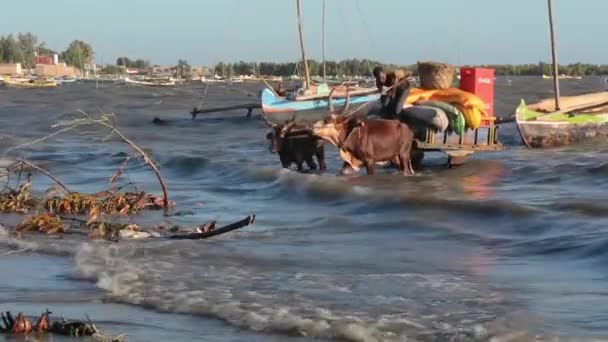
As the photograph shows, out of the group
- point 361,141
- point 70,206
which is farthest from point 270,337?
point 361,141

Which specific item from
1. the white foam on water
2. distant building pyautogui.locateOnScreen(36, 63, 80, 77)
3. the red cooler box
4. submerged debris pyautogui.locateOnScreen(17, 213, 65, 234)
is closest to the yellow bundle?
the red cooler box

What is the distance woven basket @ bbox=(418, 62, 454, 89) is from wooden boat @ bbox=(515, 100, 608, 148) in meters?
6.26

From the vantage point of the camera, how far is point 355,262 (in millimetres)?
11578

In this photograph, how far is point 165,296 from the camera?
955 cm

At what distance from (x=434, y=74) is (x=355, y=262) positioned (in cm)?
932

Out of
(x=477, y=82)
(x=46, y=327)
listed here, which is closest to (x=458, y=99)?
(x=477, y=82)

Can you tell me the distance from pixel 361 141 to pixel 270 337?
34.0 feet

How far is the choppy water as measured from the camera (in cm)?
853

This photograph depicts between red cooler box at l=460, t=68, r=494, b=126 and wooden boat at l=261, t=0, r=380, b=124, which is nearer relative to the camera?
red cooler box at l=460, t=68, r=494, b=126

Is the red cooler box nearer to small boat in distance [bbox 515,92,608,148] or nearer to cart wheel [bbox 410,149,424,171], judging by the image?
cart wheel [bbox 410,149,424,171]

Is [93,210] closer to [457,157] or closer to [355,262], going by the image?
[355,262]

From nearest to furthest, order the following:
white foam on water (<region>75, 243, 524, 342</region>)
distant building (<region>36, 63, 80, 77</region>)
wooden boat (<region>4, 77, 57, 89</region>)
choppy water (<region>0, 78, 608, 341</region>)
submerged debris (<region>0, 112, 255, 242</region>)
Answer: white foam on water (<region>75, 243, 524, 342</region>) < choppy water (<region>0, 78, 608, 341</region>) < submerged debris (<region>0, 112, 255, 242</region>) < wooden boat (<region>4, 77, 57, 89</region>) < distant building (<region>36, 63, 80, 77</region>)

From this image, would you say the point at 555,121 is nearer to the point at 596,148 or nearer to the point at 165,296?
the point at 596,148

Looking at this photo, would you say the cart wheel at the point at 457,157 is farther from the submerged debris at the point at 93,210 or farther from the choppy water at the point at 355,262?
the submerged debris at the point at 93,210
